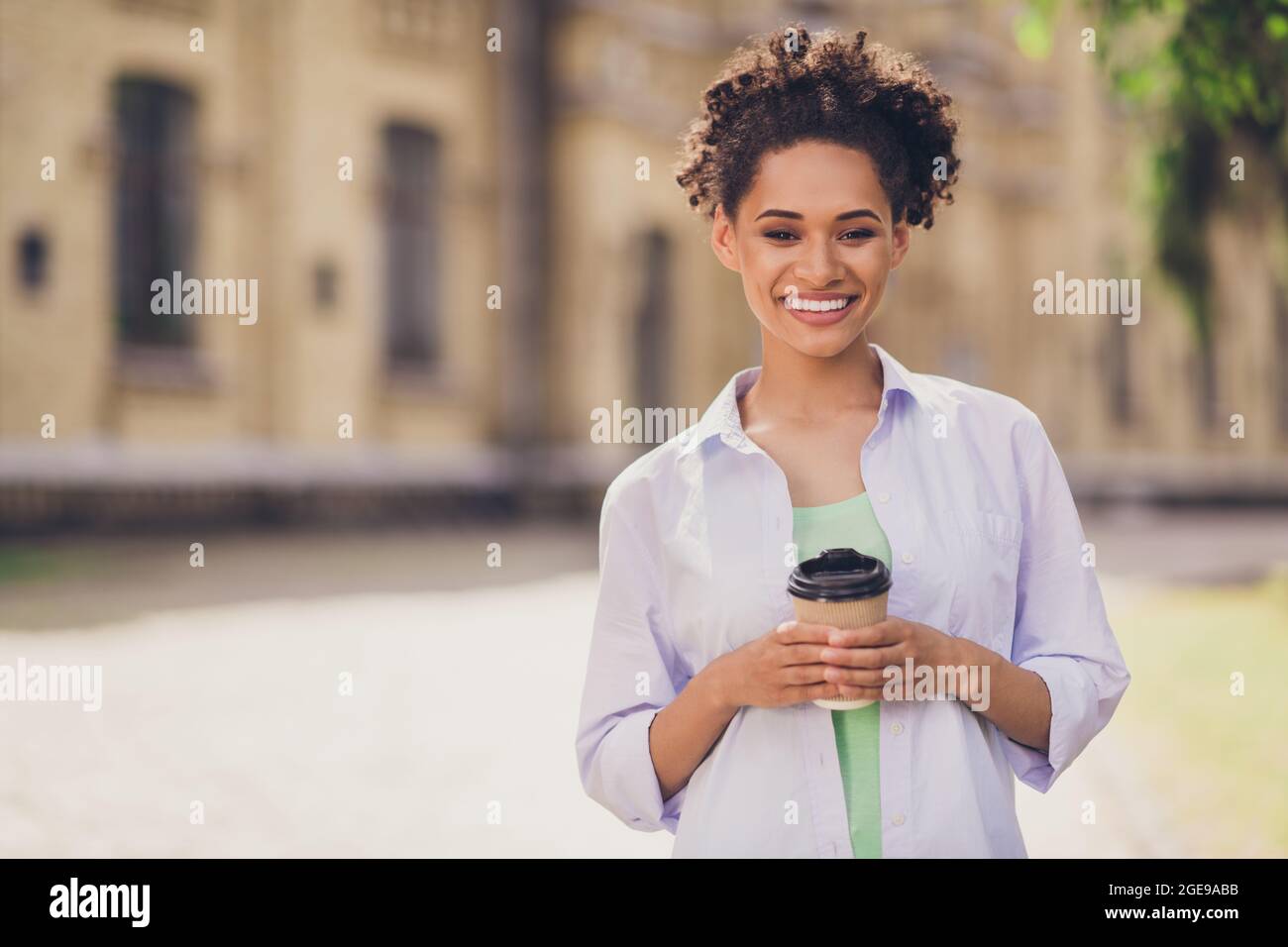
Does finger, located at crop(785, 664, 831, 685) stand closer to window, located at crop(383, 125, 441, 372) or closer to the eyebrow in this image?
the eyebrow

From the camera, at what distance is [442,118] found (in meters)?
17.9

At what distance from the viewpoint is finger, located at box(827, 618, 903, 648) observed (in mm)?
1780

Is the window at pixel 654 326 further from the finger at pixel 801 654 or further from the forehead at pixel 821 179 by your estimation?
the finger at pixel 801 654

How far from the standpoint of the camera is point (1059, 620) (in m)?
2.04

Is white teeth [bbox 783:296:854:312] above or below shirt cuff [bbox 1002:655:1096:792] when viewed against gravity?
above

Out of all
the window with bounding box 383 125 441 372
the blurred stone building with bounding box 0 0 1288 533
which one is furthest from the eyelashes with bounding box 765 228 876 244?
the window with bounding box 383 125 441 372

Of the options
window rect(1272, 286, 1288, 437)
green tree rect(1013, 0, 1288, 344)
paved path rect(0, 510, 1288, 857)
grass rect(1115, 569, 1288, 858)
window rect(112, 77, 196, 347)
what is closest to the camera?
green tree rect(1013, 0, 1288, 344)

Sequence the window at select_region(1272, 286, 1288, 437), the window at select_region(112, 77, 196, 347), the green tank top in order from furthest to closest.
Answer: the window at select_region(1272, 286, 1288, 437), the window at select_region(112, 77, 196, 347), the green tank top

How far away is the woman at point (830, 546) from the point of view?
6.35ft

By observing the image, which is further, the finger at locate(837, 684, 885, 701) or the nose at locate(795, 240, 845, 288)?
the nose at locate(795, 240, 845, 288)

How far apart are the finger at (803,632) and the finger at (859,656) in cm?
2
